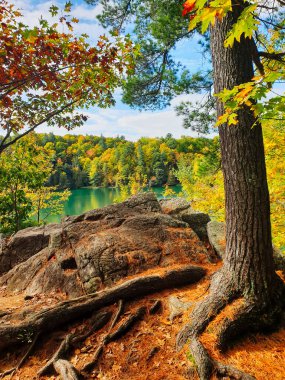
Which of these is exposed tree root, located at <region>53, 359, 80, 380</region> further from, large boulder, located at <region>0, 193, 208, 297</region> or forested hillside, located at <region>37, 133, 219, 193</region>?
forested hillside, located at <region>37, 133, 219, 193</region>

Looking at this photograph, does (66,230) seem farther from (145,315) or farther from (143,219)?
(145,315)

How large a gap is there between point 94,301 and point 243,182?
286cm

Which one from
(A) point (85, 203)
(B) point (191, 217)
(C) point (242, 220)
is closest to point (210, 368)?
(C) point (242, 220)

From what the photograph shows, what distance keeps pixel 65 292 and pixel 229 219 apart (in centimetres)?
347

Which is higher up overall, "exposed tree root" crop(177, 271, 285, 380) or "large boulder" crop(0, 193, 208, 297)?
"large boulder" crop(0, 193, 208, 297)

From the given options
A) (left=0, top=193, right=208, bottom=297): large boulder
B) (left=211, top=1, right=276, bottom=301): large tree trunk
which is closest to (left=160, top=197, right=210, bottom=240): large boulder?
(left=0, top=193, right=208, bottom=297): large boulder

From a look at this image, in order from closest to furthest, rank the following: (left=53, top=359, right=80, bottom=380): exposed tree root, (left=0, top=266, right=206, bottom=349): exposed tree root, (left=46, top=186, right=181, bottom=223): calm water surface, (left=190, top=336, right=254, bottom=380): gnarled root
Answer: (left=190, top=336, right=254, bottom=380): gnarled root
(left=53, top=359, right=80, bottom=380): exposed tree root
(left=0, top=266, right=206, bottom=349): exposed tree root
(left=46, top=186, right=181, bottom=223): calm water surface

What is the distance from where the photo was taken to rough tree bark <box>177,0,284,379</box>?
3.23 m

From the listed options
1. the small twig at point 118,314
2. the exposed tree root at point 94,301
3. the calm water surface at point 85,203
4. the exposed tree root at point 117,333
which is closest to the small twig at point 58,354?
the exposed tree root at point 94,301

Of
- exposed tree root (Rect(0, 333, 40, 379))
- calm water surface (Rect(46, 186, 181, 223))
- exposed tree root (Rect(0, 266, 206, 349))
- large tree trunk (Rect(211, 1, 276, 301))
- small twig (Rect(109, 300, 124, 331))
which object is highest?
large tree trunk (Rect(211, 1, 276, 301))

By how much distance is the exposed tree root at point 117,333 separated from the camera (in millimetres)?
→ 3096

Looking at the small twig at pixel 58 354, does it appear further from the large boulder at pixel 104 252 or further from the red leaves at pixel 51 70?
the red leaves at pixel 51 70

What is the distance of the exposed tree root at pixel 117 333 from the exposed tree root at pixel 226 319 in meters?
0.74

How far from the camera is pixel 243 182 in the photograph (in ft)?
10.8
